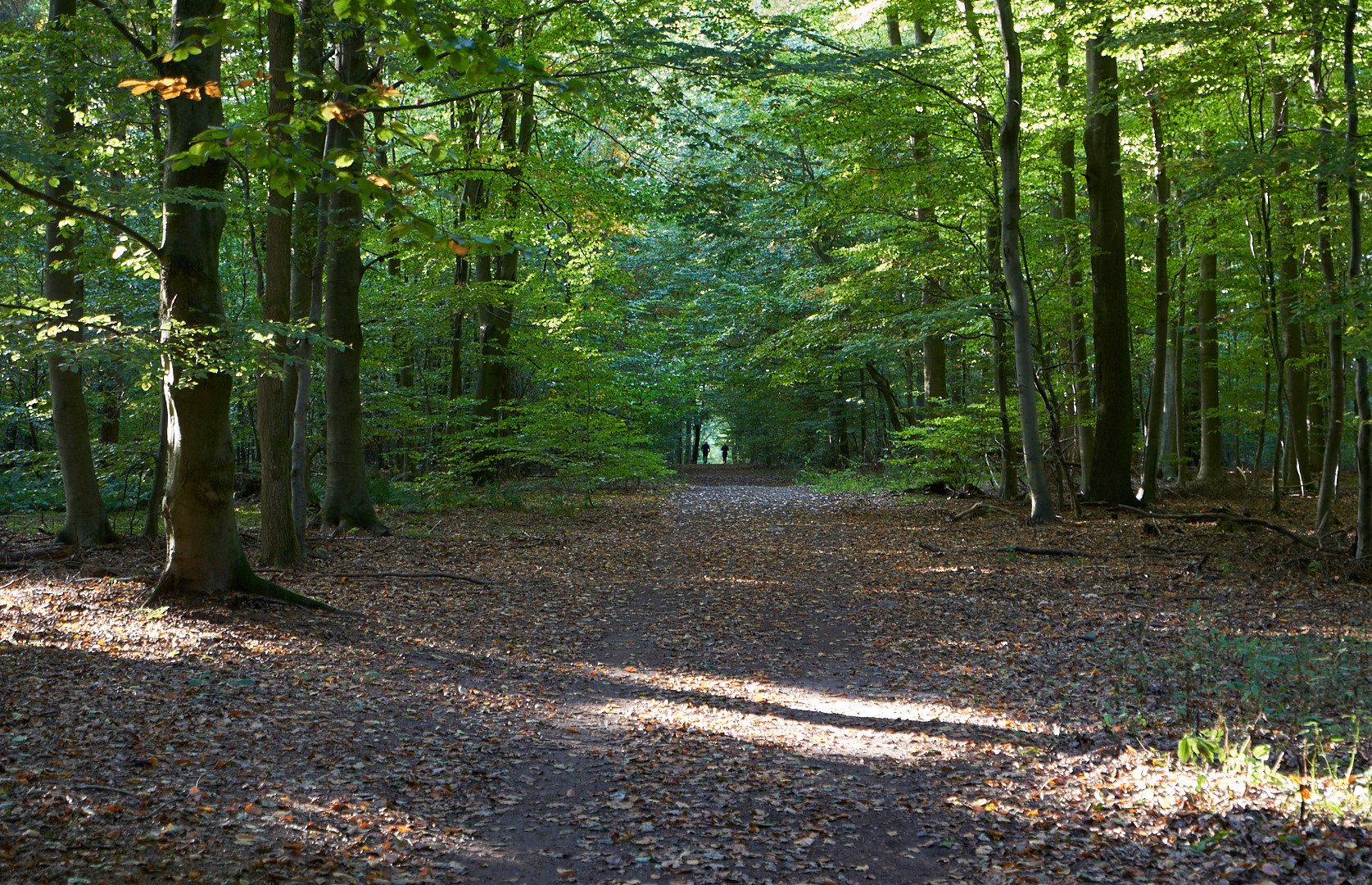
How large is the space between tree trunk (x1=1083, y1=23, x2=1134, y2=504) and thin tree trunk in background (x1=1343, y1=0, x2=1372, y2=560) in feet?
15.4

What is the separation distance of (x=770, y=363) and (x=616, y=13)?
46.1 feet

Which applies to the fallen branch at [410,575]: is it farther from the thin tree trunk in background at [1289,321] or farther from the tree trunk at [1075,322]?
the tree trunk at [1075,322]

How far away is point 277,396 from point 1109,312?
11.8 metres

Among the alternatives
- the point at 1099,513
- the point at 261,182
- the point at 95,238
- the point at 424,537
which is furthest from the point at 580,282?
the point at 1099,513

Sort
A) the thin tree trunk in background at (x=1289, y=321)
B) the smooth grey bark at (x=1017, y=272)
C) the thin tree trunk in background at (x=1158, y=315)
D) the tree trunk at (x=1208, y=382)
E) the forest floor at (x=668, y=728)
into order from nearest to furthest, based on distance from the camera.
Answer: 1. the forest floor at (x=668, y=728)
2. the thin tree trunk in background at (x=1289, y=321)
3. the smooth grey bark at (x=1017, y=272)
4. the thin tree trunk in background at (x=1158, y=315)
5. the tree trunk at (x=1208, y=382)

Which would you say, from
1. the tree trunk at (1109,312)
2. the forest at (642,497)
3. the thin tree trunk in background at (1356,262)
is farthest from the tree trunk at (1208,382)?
the thin tree trunk in background at (1356,262)

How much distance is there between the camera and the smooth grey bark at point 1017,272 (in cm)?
1191

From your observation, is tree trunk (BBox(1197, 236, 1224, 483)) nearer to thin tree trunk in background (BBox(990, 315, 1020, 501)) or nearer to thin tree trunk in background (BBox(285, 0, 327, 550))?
thin tree trunk in background (BBox(990, 315, 1020, 501))

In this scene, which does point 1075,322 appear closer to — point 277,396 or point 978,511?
point 978,511

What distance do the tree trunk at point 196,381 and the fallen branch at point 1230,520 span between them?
33.9 ft

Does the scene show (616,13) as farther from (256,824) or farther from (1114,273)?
A: (256,824)

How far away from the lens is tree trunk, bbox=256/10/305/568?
8477mm

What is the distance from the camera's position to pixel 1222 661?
582 cm

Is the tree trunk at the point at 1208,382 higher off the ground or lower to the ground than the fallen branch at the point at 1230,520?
higher
